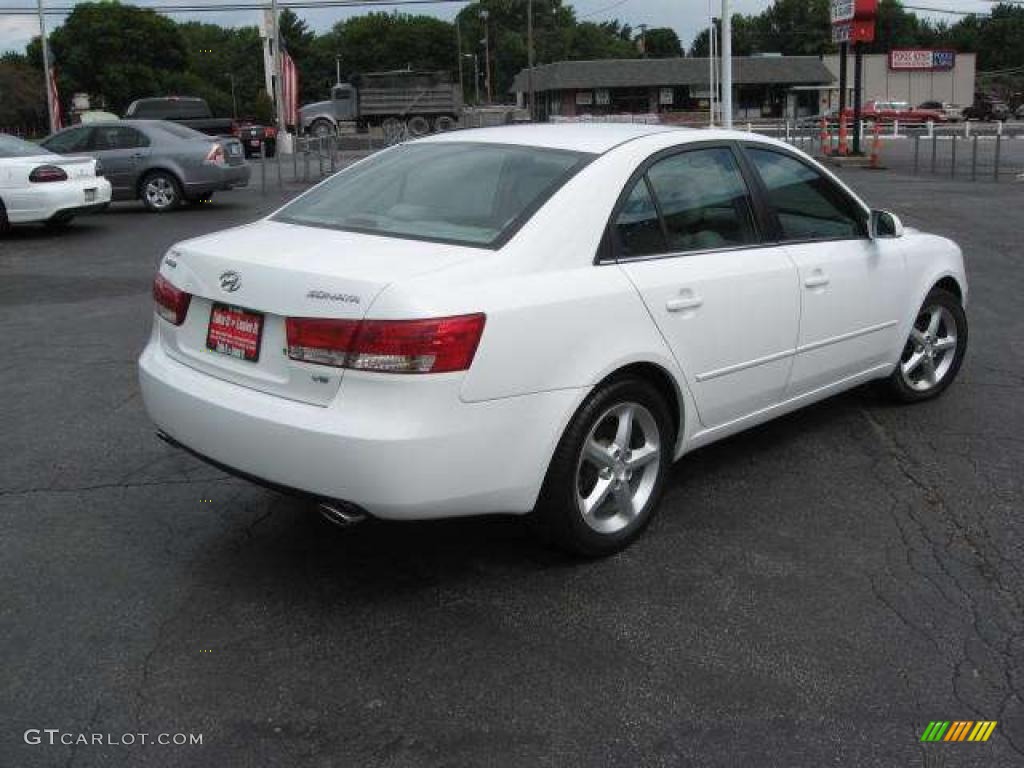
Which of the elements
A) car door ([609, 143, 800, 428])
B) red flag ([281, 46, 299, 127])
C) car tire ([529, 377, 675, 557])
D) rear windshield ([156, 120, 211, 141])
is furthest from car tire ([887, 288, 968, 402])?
red flag ([281, 46, 299, 127])

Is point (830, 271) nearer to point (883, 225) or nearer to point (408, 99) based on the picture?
point (883, 225)

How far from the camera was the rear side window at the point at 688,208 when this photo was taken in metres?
4.20

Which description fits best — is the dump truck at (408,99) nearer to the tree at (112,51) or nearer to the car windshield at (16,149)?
the car windshield at (16,149)

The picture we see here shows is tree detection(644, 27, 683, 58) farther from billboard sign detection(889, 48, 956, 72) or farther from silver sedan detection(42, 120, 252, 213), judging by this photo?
silver sedan detection(42, 120, 252, 213)

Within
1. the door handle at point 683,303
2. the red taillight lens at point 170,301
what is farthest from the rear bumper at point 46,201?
the door handle at point 683,303

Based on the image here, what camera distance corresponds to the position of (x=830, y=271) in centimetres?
500

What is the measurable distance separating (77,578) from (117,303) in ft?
20.2

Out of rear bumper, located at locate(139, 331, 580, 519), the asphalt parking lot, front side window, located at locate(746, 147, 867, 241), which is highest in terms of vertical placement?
front side window, located at locate(746, 147, 867, 241)

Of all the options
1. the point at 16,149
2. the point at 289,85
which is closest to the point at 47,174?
the point at 16,149

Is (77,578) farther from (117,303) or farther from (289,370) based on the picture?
(117,303)

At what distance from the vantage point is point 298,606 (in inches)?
148

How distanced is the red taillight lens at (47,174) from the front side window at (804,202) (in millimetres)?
11458

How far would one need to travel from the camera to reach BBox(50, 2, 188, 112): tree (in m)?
92.6

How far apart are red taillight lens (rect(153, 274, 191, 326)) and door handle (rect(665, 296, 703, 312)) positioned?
1770mm
